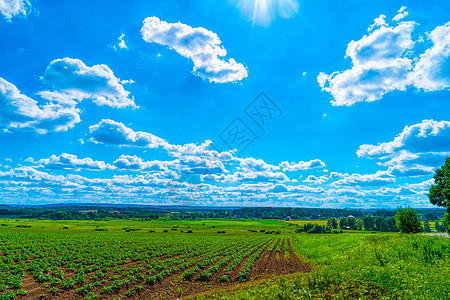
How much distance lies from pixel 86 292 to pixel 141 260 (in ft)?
56.0

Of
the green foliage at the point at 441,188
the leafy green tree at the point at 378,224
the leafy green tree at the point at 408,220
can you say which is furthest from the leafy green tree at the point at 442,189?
the leafy green tree at the point at 378,224

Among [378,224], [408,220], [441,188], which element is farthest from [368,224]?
[441,188]

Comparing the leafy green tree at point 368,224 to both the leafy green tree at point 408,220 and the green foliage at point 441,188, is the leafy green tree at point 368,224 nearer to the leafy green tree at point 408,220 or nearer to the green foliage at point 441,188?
the leafy green tree at point 408,220

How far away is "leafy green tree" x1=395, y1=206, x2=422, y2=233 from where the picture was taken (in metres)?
53.5

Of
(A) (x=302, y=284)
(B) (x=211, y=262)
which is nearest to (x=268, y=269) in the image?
(B) (x=211, y=262)

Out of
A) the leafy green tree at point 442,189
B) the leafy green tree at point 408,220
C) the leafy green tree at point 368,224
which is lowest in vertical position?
the leafy green tree at point 368,224

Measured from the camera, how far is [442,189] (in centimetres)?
4156

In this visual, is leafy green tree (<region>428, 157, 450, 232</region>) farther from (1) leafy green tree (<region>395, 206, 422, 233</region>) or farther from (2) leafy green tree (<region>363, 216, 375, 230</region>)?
(2) leafy green tree (<region>363, 216, 375, 230</region>)

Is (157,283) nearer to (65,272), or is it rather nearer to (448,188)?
(65,272)

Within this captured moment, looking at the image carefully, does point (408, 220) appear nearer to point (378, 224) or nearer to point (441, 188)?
point (441, 188)

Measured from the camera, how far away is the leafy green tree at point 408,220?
5350 cm

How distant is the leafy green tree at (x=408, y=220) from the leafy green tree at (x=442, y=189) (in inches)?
434

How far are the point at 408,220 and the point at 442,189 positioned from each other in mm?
16461

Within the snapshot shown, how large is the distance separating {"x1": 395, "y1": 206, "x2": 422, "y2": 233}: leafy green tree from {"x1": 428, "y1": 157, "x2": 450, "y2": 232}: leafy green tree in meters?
11.0
